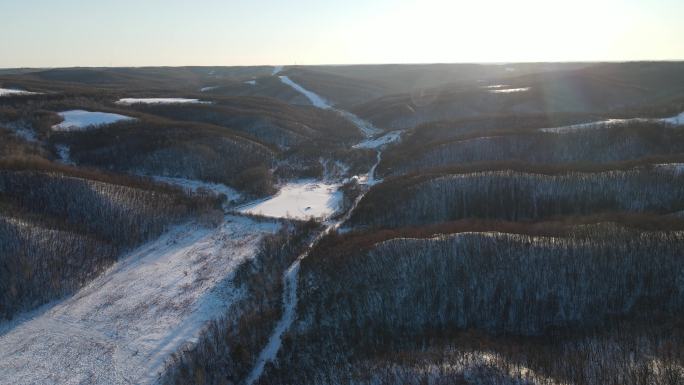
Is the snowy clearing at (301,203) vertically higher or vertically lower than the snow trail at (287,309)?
higher

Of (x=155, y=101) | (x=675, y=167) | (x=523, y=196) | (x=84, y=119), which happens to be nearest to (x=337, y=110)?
(x=155, y=101)

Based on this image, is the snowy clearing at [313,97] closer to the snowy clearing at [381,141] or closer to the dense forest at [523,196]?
the snowy clearing at [381,141]

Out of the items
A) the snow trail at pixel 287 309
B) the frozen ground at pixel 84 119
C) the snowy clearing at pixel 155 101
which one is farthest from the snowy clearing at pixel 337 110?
the snow trail at pixel 287 309

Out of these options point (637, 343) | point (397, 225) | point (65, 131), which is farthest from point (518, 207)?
point (65, 131)

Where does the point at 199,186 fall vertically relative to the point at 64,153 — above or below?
below

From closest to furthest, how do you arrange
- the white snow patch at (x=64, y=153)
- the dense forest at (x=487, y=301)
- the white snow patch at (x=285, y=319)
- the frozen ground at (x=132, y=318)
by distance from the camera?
the dense forest at (x=487, y=301) < the white snow patch at (x=285, y=319) < the frozen ground at (x=132, y=318) < the white snow patch at (x=64, y=153)

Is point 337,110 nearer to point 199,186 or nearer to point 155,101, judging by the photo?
point 155,101

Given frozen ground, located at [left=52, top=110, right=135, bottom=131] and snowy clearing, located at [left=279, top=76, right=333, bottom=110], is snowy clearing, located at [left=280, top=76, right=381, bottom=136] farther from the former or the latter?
frozen ground, located at [left=52, top=110, right=135, bottom=131]
